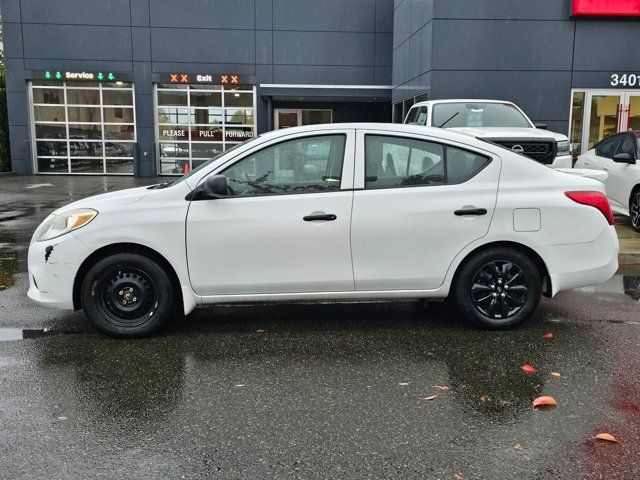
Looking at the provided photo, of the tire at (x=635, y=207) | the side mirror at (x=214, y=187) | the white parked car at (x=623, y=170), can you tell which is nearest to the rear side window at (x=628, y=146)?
the white parked car at (x=623, y=170)

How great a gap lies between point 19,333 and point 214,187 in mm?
2145

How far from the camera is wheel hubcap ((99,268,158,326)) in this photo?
4.97 metres

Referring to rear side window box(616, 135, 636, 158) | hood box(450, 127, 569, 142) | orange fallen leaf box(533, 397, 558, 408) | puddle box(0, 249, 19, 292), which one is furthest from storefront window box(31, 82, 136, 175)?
orange fallen leaf box(533, 397, 558, 408)

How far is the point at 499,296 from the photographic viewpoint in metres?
5.20

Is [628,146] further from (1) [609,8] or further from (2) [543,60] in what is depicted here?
(1) [609,8]

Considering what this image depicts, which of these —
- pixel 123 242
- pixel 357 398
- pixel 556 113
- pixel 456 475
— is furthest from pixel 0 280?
pixel 556 113

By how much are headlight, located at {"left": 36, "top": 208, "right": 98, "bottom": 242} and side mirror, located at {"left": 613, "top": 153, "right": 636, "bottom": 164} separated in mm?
8521

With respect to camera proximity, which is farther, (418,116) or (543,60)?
(543,60)

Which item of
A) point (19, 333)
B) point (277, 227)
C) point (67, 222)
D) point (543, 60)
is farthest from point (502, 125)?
point (19, 333)

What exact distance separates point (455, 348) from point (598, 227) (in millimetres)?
1623

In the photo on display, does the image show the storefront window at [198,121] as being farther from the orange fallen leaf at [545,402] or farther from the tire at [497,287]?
the orange fallen leaf at [545,402]

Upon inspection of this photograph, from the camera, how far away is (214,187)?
4.85 meters

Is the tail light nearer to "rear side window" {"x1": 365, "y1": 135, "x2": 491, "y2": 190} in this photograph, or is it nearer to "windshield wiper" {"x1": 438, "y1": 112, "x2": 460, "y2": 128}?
"rear side window" {"x1": 365, "y1": 135, "x2": 491, "y2": 190}

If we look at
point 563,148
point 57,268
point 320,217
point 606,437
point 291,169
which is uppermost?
point 563,148
